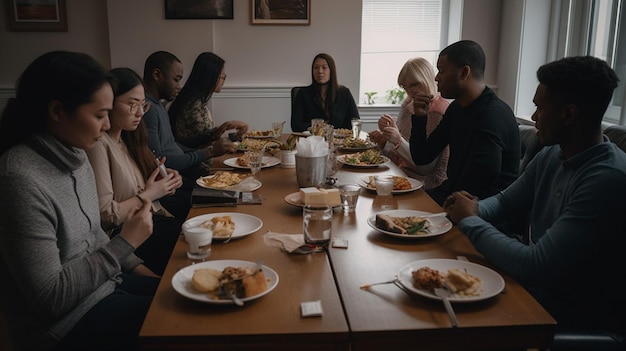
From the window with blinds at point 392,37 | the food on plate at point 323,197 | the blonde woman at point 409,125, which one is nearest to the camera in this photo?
the food on plate at point 323,197

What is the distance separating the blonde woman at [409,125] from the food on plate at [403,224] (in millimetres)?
1245

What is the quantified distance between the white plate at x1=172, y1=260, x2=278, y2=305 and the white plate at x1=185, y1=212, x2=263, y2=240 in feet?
0.76

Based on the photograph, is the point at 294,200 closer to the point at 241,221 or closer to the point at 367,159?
the point at 241,221

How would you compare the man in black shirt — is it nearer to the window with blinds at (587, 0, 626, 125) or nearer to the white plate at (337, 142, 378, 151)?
the white plate at (337, 142, 378, 151)

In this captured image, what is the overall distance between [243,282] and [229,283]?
0.11ft

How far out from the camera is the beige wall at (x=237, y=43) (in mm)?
4957

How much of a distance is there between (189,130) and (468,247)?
2592 millimetres

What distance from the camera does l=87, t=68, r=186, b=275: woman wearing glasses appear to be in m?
2.03

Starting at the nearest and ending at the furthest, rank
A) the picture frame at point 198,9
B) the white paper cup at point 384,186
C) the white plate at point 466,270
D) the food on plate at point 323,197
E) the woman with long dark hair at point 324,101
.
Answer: the white plate at point 466,270 < the food on plate at point 323,197 < the white paper cup at point 384,186 < the woman with long dark hair at point 324,101 < the picture frame at point 198,9

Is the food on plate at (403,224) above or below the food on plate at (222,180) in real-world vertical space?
above

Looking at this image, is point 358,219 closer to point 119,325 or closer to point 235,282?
point 235,282

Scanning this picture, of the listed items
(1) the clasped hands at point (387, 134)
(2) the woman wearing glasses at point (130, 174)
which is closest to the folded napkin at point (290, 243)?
(2) the woman wearing glasses at point (130, 174)

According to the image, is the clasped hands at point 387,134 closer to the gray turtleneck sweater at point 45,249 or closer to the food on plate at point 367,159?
the food on plate at point 367,159

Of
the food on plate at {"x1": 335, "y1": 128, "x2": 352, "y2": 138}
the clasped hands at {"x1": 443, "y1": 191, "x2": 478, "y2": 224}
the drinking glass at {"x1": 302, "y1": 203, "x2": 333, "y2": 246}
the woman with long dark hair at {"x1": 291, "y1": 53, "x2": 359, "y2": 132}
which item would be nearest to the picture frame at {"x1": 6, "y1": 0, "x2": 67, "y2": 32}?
the woman with long dark hair at {"x1": 291, "y1": 53, "x2": 359, "y2": 132}
